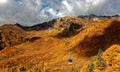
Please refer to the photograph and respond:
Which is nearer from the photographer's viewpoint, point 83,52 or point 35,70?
point 35,70

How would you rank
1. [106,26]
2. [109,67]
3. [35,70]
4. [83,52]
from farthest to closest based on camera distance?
[106,26] < [83,52] < [35,70] < [109,67]

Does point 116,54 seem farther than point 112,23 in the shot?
No

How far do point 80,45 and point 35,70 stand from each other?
4477 centimetres

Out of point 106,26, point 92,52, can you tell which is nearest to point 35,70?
point 92,52

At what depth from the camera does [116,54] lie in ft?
195

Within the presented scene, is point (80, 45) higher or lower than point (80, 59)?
higher

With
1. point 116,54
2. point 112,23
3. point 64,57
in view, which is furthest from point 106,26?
point 116,54

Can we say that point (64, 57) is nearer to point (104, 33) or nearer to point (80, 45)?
point (80, 45)

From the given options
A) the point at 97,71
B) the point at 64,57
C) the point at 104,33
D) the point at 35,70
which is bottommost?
the point at 97,71

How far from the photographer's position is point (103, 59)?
59.7 meters

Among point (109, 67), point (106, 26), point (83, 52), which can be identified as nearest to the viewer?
point (109, 67)

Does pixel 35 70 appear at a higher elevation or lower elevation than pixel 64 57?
lower

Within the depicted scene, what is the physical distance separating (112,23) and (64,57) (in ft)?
146

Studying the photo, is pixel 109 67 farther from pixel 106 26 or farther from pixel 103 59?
pixel 106 26
